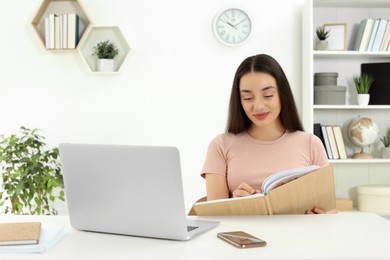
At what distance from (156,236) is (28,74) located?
2703 millimetres

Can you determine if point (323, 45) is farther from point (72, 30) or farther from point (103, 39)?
point (72, 30)

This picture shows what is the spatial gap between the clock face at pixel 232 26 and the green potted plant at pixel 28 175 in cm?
140

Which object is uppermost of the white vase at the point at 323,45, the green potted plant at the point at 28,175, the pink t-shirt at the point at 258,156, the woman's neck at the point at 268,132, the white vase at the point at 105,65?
the white vase at the point at 323,45

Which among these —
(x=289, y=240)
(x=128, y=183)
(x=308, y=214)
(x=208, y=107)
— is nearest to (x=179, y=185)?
(x=128, y=183)

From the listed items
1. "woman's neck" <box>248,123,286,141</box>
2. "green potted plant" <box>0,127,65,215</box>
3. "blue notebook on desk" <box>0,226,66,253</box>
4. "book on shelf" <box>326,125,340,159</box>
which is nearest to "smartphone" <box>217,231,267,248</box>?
"blue notebook on desk" <box>0,226,66,253</box>

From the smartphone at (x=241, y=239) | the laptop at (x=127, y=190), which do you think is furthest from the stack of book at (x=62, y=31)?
the smartphone at (x=241, y=239)

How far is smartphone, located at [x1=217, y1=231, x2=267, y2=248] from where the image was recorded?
1.20 m

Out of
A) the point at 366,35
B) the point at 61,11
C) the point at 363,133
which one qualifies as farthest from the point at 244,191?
the point at 61,11

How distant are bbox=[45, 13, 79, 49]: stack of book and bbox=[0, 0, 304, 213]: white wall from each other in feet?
0.37

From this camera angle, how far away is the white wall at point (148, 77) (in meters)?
3.65

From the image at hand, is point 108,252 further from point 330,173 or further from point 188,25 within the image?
point 188,25

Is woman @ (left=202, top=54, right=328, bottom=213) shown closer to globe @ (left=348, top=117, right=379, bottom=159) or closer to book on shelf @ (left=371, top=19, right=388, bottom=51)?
globe @ (left=348, top=117, right=379, bottom=159)

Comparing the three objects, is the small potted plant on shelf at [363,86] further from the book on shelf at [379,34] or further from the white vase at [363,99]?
the book on shelf at [379,34]

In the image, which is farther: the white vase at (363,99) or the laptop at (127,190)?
the white vase at (363,99)
